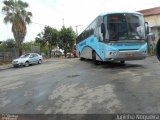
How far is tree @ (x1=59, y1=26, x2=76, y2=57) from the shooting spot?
6419 centimetres

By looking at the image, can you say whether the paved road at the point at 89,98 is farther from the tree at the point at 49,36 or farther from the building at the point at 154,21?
the tree at the point at 49,36

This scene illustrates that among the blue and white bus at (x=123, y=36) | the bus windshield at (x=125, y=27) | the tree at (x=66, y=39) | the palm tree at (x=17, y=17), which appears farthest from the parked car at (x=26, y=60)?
the tree at (x=66, y=39)

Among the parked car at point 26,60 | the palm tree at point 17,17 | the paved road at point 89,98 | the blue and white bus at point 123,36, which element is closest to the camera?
the paved road at point 89,98

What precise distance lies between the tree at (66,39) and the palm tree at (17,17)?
20.4 meters

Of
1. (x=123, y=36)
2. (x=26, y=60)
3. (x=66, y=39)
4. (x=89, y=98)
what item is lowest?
(x=89, y=98)

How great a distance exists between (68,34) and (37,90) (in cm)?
5225

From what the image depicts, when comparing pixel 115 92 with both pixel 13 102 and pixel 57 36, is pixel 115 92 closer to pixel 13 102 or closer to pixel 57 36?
pixel 13 102

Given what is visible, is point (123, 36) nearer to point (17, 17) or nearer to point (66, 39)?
point (17, 17)

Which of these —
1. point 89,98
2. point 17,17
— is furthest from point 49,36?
point 89,98

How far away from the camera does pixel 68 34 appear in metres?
64.0

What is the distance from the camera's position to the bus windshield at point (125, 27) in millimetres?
18516

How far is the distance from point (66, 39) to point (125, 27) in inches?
1826

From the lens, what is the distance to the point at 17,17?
1677 inches

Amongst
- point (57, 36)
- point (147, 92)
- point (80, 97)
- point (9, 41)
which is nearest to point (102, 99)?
point (80, 97)
